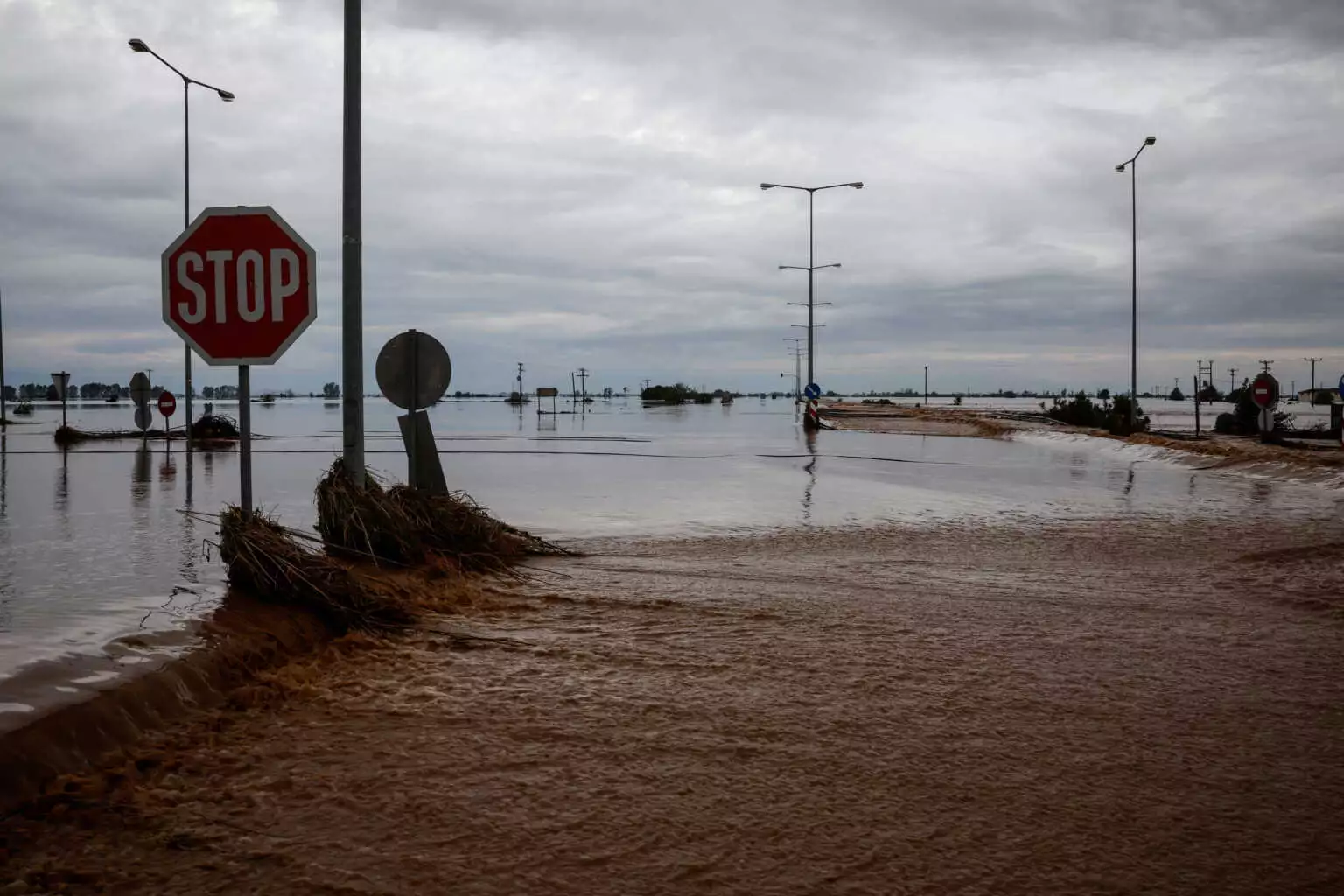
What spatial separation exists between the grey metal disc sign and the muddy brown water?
12.3 feet

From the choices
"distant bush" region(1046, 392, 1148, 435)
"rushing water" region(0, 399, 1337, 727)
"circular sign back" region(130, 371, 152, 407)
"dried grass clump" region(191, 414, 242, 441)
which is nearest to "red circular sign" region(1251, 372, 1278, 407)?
"rushing water" region(0, 399, 1337, 727)

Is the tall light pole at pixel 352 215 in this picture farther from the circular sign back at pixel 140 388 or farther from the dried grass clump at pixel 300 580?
the circular sign back at pixel 140 388

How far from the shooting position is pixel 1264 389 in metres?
27.2

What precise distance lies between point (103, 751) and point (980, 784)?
11.8 ft

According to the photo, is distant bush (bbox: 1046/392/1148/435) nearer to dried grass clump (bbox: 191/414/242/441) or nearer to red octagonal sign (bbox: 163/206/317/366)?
dried grass clump (bbox: 191/414/242/441)

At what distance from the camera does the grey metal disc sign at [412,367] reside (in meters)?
10.4

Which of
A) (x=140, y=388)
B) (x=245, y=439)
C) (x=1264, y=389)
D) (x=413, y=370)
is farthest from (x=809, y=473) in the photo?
(x=140, y=388)

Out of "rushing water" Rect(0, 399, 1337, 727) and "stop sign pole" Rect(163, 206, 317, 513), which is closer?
"rushing water" Rect(0, 399, 1337, 727)

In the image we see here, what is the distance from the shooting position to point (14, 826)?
3.37 metres

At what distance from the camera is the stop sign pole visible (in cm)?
661

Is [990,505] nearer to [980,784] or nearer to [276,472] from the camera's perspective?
[980,784]

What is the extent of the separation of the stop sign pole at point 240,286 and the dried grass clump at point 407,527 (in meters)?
1.71

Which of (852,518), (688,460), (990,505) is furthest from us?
(688,460)

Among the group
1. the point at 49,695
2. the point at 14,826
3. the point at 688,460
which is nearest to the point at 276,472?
the point at 688,460
